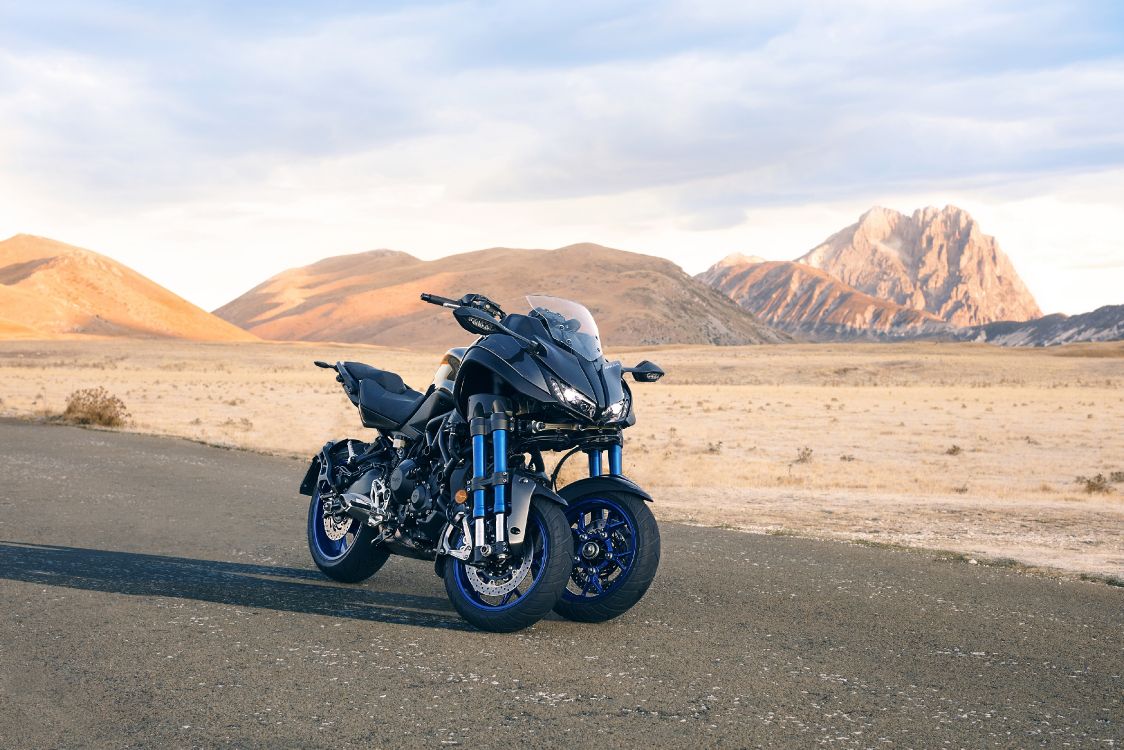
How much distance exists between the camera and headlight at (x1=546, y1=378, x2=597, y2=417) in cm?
648

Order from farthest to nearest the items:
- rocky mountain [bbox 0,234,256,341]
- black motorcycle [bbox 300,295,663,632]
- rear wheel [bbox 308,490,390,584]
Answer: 1. rocky mountain [bbox 0,234,256,341]
2. rear wheel [bbox 308,490,390,584]
3. black motorcycle [bbox 300,295,663,632]

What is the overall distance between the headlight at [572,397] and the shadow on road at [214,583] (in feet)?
5.20

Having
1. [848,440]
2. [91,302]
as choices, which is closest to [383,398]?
[848,440]

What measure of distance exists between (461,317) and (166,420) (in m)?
26.4

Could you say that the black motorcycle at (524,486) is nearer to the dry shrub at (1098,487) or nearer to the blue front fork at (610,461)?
the blue front fork at (610,461)

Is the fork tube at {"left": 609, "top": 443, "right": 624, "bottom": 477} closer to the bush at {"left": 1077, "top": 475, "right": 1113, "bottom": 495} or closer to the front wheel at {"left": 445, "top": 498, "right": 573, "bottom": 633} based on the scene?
the front wheel at {"left": 445, "top": 498, "right": 573, "bottom": 633}

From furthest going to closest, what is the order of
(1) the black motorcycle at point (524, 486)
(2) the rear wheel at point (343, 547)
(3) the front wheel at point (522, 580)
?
(2) the rear wheel at point (343, 547)
(1) the black motorcycle at point (524, 486)
(3) the front wheel at point (522, 580)

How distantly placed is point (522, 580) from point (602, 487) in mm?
747

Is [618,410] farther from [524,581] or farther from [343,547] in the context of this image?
[343,547]

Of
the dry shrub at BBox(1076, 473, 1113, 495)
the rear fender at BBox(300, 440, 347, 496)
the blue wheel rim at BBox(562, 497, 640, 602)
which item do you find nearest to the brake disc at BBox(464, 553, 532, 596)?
the blue wheel rim at BBox(562, 497, 640, 602)

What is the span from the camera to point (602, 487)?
22.1 feet

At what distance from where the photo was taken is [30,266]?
188m

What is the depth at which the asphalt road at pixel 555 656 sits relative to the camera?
4980 mm

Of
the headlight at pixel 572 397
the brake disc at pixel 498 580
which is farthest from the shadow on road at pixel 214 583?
the headlight at pixel 572 397
